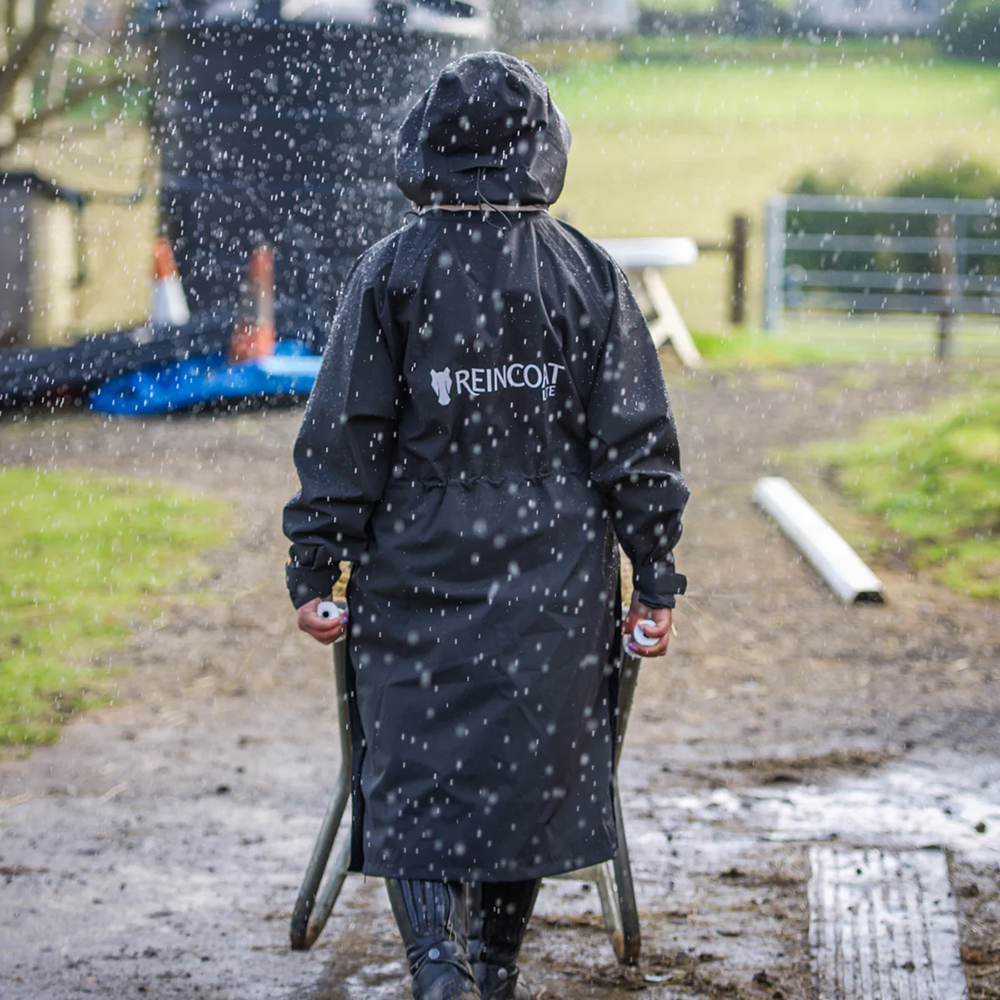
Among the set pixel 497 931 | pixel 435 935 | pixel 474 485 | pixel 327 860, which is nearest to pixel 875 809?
pixel 497 931

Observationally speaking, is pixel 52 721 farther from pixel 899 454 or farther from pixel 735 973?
pixel 899 454

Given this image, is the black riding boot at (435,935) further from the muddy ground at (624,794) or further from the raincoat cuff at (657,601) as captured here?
the raincoat cuff at (657,601)

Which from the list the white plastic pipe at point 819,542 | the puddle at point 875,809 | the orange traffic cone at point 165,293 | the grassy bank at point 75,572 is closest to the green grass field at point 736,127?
the orange traffic cone at point 165,293

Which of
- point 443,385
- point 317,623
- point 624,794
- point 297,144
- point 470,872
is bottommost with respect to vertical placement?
point 624,794

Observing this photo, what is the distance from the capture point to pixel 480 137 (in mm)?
2662

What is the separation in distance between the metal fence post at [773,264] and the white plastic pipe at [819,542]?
7.83m

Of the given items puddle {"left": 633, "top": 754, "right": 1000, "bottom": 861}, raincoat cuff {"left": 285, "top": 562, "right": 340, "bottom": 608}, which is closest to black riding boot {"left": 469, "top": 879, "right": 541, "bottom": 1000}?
raincoat cuff {"left": 285, "top": 562, "right": 340, "bottom": 608}

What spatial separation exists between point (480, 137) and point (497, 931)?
1569 millimetres

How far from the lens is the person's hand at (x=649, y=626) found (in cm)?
283

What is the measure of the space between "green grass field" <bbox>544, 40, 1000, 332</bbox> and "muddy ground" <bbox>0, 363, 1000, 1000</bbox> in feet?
68.6

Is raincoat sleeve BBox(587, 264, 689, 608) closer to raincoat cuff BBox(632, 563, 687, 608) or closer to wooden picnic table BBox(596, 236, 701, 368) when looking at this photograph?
raincoat cuff BBox(632, 563, 687, 608)

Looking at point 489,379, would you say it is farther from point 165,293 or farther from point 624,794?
point 165,293

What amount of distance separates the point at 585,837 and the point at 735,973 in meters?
0.70

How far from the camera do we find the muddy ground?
3355mm
